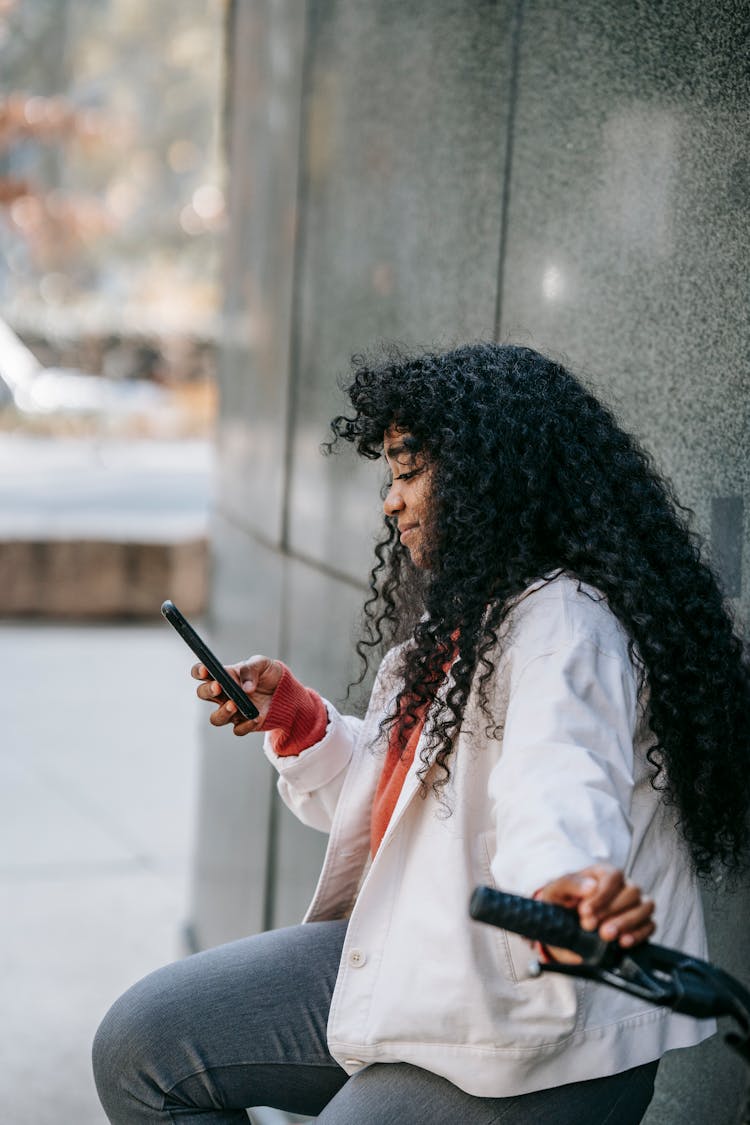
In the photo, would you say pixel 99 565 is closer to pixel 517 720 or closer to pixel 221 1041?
pixel 221 1041

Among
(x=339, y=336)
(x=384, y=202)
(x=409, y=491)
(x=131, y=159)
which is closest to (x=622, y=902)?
(x=409, y=491)

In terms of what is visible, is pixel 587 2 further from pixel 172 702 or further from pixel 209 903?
pixel 172 702

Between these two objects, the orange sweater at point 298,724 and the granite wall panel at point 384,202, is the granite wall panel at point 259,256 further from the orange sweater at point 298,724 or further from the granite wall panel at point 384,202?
the orange sweater at point 298,724

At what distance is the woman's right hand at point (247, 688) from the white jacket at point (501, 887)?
373 mm

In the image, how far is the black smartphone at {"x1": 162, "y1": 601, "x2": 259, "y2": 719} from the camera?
1.98 metres

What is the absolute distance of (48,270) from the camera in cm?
2823

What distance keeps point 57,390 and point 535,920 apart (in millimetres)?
18024

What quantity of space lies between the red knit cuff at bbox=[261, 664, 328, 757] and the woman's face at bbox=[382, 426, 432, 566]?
1.31 ft

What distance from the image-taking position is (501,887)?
1.59m

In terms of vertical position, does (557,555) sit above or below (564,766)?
above

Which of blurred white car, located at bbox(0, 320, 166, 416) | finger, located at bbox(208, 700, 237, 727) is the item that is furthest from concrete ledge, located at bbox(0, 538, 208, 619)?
blurred white car, located at bbox(0, 320, 166, 416)

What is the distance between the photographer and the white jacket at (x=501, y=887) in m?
1.62

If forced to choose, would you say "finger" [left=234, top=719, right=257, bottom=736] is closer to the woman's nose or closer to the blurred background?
the woman's nose

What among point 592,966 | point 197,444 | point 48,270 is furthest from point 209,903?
point 48,270
